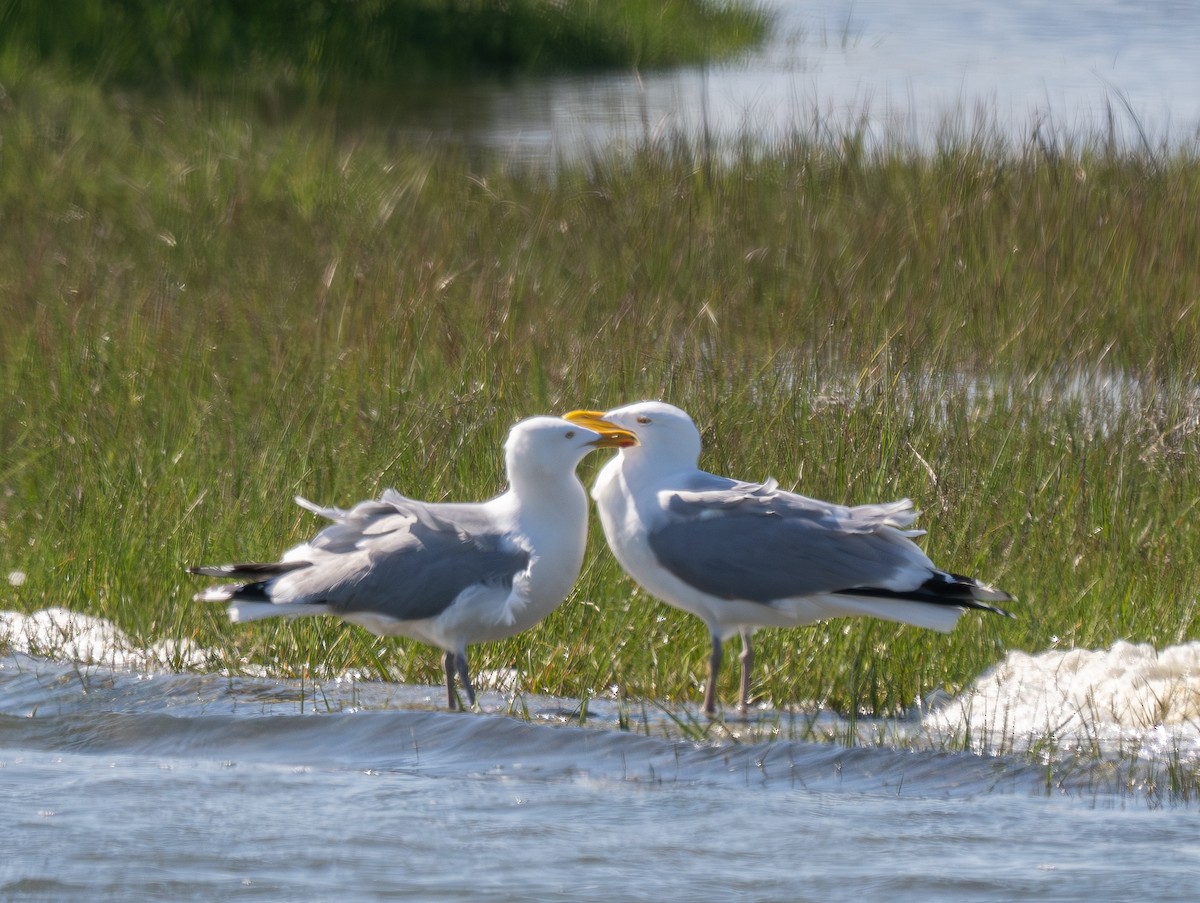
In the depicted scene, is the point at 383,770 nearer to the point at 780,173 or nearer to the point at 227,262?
the point at 227,262

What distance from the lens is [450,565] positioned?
514 centimetres

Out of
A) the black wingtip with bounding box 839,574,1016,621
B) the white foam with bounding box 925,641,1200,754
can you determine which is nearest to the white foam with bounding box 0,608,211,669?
the black wingtip with bounding box 839,574,1016,621

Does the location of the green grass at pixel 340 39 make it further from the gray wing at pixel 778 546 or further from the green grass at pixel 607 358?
the gray wing at pixel 778 546

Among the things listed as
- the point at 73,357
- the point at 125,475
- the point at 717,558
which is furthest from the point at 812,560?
the point at 73,357

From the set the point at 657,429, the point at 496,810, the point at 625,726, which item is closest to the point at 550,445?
the point at 657,429

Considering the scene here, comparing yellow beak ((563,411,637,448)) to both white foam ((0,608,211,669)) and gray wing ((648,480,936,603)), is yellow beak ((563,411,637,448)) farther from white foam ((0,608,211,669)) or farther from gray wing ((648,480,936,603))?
white foam ((0,608,211,669))

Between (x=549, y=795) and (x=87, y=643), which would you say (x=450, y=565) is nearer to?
(x=549, y=795)

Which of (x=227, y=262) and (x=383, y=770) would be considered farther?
(x=227, y=262)

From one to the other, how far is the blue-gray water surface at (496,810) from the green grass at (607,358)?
545mm

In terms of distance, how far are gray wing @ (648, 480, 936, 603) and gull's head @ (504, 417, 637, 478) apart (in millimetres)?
276

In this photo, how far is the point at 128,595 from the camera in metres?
5.97

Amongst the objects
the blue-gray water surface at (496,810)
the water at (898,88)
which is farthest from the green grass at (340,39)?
the blue-gray water surface at (496,810)

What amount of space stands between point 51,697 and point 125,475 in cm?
159

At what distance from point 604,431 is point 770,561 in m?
0.65
